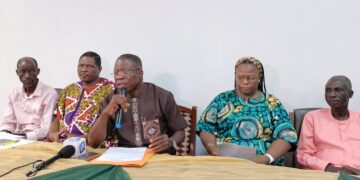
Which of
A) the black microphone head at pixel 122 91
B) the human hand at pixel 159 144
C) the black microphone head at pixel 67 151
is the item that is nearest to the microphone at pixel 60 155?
the black microphone head at pixel 67 151

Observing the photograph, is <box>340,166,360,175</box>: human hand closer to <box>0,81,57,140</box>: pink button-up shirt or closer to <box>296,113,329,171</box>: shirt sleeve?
<box>296,113,329,171</box>: shirt sleeve

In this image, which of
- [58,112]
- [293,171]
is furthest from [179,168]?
[58,112]

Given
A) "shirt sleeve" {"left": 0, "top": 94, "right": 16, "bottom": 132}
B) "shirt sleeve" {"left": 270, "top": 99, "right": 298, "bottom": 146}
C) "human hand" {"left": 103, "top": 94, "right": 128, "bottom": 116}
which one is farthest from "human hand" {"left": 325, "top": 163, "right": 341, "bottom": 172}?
"shirt sleeve" {"left": 0, "top": 94, "right": 16, "bottom": 132}

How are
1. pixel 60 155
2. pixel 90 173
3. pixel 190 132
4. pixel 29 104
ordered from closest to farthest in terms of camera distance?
pixel 90 173 < pixel 60 155 < pixel 190 132 < pixel 29 104

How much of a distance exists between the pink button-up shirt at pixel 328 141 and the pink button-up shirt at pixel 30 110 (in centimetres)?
190

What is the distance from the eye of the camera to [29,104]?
9.34 feet

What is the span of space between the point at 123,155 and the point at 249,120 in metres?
0.93

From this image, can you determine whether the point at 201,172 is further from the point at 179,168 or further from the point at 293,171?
the point at 293,171

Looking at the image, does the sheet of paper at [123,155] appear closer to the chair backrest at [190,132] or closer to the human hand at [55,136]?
the human hand at [55,136]

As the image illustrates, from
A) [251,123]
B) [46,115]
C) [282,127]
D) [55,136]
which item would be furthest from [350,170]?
[46,115]

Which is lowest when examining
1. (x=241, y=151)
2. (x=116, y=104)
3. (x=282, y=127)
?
(x=241, y=151)

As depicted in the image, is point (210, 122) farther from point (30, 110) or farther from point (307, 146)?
point (30, 110)

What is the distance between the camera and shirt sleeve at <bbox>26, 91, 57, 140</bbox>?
2.67 m

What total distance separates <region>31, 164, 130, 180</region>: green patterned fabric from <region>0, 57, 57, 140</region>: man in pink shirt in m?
1.45
